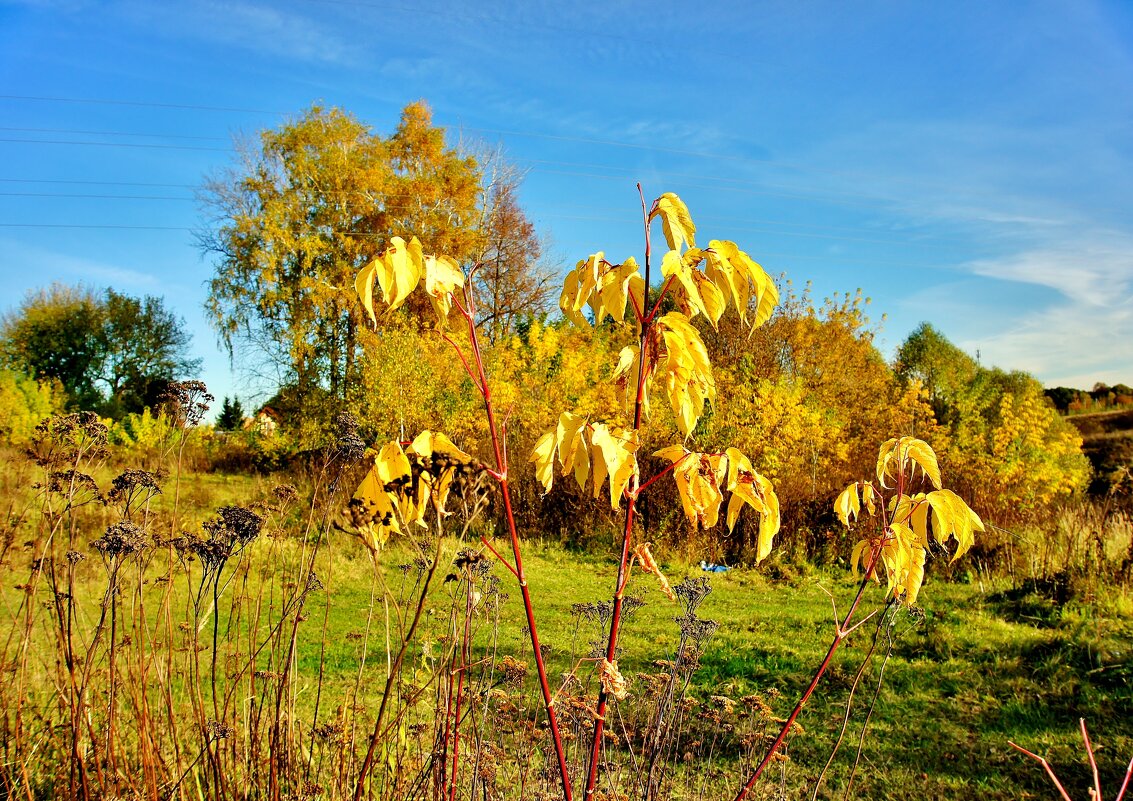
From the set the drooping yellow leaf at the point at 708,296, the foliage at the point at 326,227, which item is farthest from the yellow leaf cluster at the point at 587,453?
the foliage at the point at 326,227

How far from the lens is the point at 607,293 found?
1.08m

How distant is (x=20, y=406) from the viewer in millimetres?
17875

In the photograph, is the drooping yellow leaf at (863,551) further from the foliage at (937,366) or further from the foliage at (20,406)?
the foliage at (20,406)

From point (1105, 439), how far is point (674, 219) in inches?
1238

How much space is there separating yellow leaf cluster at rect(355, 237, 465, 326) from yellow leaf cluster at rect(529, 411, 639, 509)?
0.80 ft

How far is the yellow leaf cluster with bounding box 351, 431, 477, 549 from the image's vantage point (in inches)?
39.8

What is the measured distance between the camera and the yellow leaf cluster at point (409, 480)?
101 cm

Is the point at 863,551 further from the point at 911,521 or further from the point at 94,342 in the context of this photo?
the point at 94,342

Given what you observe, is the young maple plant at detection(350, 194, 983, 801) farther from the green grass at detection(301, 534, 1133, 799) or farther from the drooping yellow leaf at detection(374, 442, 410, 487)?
the green grass at detection(301, 534, 1133, 799)

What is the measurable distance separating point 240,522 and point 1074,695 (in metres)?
4.41

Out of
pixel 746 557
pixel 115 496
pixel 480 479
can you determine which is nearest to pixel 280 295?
pixel 746 557

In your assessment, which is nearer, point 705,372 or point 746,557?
point 705,372

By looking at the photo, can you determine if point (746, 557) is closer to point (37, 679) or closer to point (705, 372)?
point (37, 679)

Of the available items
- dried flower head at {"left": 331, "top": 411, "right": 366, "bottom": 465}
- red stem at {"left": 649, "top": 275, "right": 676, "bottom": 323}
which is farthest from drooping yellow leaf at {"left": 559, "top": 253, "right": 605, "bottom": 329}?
dried flower head at {"left": 331, "top": 411, "right": 366, "bottom": 465}
